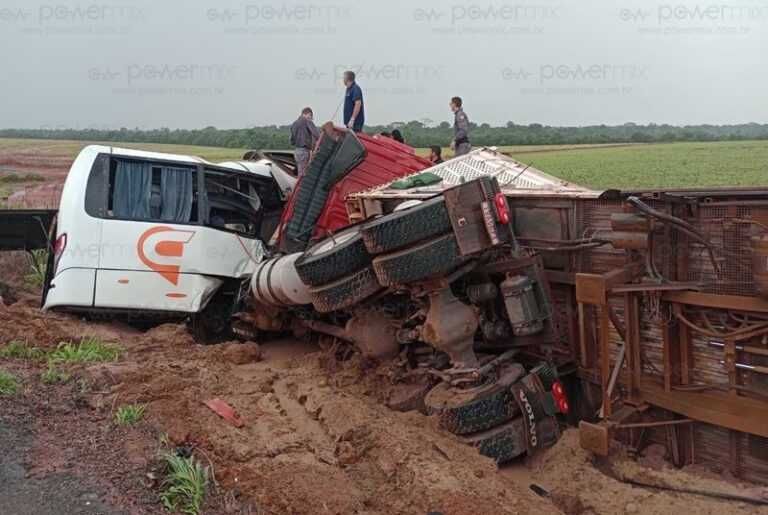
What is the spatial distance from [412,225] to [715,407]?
2.06 meters

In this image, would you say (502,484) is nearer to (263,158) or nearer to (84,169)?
(84,169)

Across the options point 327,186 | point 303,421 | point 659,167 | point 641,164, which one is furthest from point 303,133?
point 641,164

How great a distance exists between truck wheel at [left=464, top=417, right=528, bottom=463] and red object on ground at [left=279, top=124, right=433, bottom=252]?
3025 millimetres

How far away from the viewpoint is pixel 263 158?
847cm

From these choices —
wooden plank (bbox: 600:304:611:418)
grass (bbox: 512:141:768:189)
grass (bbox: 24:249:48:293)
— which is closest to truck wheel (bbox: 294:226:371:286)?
wooden plank (bbox: 600:304:611:418)

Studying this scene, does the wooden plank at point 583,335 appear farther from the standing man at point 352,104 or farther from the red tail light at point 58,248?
the standing man at point 352,104

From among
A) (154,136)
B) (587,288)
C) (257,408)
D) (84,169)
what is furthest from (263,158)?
(154,136)

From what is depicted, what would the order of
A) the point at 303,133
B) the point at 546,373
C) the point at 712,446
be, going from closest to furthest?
1. the point at 712,446
2. the point at 546,373
3. the point at 303,133

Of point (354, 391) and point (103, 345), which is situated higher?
point (103, 345)

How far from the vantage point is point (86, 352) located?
488 cm

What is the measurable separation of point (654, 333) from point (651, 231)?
643 mm

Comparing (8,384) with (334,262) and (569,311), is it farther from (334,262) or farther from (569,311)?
(569,311)

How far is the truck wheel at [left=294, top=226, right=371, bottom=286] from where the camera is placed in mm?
4844

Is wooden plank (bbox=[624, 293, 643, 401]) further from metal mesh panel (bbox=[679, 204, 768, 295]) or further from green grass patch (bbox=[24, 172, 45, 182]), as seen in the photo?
green grass patch (bbox=[24, 172, 45, 182])
